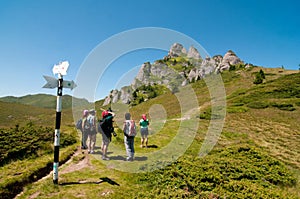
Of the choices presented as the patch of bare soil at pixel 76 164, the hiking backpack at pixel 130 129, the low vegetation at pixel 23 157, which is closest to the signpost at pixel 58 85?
the low vegetation at pixel 23 157

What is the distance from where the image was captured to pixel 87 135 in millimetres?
12016

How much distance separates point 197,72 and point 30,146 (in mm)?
149809

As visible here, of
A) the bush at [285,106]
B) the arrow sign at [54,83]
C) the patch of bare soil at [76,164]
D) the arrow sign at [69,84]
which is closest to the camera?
the arrow sign at [54,83]

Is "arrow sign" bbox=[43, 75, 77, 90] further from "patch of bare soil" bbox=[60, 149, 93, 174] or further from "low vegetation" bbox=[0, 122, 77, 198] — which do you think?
"patch of bare soil" bbox=[60, 149, 93, 174]

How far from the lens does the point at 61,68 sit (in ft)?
23.3

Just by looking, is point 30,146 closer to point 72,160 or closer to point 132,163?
point 72,160

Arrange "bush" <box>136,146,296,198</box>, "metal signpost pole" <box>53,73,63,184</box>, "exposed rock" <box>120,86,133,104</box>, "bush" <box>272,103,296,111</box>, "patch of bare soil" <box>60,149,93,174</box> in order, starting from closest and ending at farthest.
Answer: "bush" <box>136,146,296,198</box>, "metal signpost pole" <box>53,73,63,184</box>, "patch of bare soil" <box>60,149,93,174</box>, "exposed rock" <box>120,86,133,104</box>, "bush" <box>272,103,296,111</box>

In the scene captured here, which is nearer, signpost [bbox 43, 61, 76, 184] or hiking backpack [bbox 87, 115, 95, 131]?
signpost [bbox 43, 61, 76, 184]

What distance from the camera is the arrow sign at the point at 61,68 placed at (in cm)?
702

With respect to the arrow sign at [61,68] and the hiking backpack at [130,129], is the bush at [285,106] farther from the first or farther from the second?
the arrow sign at [61,68]

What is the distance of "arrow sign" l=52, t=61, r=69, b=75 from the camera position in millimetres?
7023

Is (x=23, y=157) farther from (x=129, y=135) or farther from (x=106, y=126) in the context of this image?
(x=129, y=135)

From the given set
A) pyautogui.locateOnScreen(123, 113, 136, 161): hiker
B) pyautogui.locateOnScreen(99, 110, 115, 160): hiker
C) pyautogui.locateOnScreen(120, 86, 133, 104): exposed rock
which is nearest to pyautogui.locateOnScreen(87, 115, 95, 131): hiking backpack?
pyautogui.locateOnScreen(99, 110, 115, 160): hiker

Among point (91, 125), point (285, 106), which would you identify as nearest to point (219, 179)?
point (91, 125)
